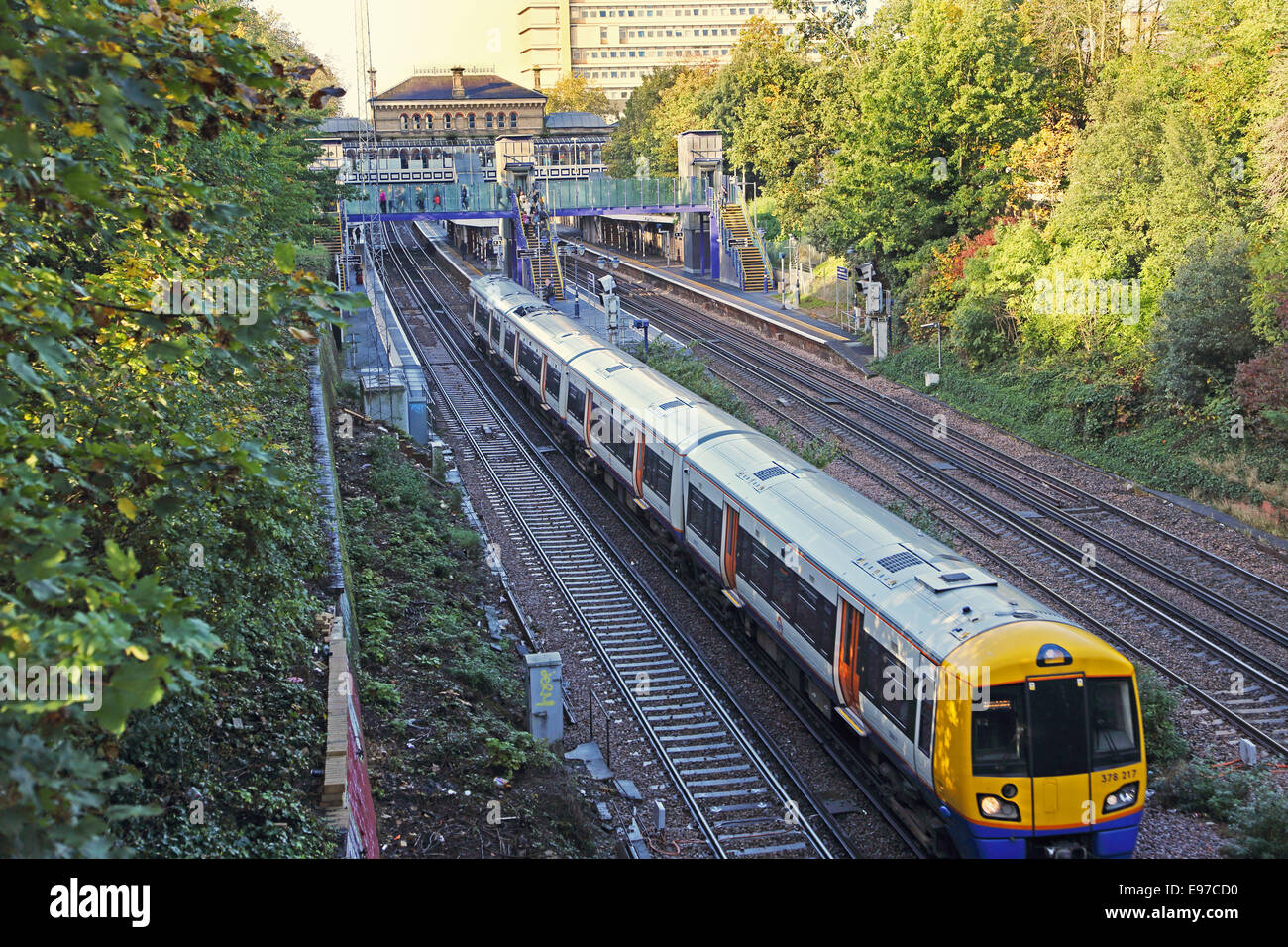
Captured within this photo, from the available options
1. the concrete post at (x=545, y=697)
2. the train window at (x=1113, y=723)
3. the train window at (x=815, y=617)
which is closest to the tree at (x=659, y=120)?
the train window at (x=815, y=617)

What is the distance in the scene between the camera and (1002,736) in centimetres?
973

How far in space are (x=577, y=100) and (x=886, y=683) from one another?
116 meters

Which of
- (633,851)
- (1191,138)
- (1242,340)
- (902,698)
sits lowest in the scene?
(633,851)

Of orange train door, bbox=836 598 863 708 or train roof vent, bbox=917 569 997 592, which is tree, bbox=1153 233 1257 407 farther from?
orange train door, bbox=836 598 863 708

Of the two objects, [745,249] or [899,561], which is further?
[745,249]

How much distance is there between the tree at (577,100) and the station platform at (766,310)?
56.4m

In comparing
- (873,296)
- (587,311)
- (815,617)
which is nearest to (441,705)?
(815,617)

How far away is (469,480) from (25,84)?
68.0 ft

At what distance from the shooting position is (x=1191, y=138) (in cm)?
2558

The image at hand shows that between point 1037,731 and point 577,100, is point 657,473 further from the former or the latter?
point 577,100

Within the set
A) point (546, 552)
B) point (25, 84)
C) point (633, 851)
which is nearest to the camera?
point (25, 84)

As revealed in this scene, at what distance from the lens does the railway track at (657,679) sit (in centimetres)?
1206
